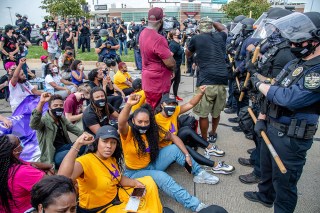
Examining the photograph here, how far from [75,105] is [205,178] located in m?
2.34

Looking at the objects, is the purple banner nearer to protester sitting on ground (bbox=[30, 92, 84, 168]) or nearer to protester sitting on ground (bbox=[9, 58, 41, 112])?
protester sitting on ground (bbox=[30, 92, 84, 168])

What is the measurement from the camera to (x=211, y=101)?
3.67 metres

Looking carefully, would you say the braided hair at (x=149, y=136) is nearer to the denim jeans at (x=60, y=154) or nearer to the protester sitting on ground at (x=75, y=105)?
the denim jeans at (x=60, y=154)

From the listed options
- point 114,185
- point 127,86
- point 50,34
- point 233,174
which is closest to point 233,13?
point 50,34

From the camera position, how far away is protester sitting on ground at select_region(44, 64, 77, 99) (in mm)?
5232

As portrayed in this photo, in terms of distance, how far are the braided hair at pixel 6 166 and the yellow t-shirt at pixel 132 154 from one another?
107 cm

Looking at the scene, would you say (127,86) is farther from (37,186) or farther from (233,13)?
(233,13)

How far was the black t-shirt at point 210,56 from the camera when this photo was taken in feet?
11.4

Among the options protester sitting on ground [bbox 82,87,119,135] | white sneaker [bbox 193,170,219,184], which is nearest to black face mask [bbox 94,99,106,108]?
protester sitting on ground [bbox 82,87,119,135]

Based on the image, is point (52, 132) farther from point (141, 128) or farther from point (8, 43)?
point (8, 43)

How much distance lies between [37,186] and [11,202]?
0.48 metres

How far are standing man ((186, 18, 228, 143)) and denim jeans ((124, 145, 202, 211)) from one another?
84 cm

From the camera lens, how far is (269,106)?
2.27 m

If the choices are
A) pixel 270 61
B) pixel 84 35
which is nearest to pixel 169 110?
pixel 270 61
